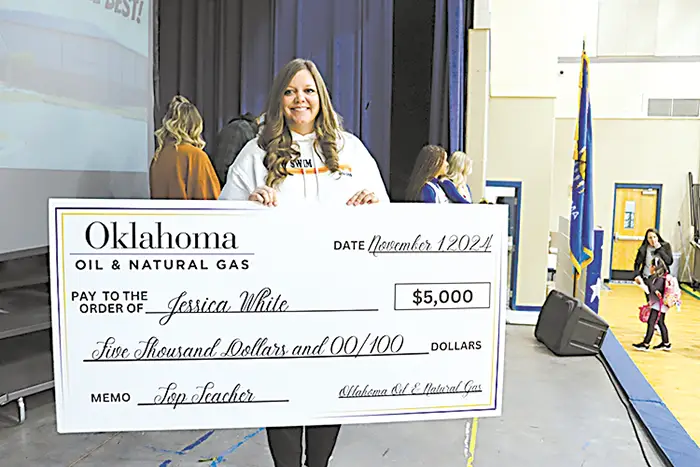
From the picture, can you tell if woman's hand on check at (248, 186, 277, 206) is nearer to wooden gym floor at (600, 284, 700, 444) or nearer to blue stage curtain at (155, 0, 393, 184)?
blue stage curtain at (155, 0, 393, 184)

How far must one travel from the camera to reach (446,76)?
12.1 feet

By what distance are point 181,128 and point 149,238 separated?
5.06ft

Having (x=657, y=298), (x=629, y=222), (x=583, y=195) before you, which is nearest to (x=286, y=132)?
(x=583, y=195)

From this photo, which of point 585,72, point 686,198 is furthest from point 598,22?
point 585,72

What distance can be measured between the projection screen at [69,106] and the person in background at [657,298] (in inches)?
167

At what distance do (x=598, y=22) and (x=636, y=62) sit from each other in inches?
35.1

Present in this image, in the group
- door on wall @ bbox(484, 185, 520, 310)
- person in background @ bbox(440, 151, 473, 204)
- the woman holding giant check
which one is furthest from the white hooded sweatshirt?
door on wall @ bbox(484, 185, 520, 310)

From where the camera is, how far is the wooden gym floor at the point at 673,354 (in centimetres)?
399

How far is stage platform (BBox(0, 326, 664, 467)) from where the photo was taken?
2.47 m

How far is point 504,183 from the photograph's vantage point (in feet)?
18.9

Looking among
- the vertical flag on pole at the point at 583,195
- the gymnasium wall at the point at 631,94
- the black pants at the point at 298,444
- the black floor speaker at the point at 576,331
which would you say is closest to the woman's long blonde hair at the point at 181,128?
the black pants at the point at 298,444

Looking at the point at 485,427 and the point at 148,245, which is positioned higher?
A: the point at 148,245

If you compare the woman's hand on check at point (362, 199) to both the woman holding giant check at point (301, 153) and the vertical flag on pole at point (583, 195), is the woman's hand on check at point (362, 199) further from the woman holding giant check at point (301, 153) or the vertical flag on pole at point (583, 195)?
the vertical flag on pole at point (583, 195)

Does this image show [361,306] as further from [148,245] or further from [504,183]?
[504,183]
